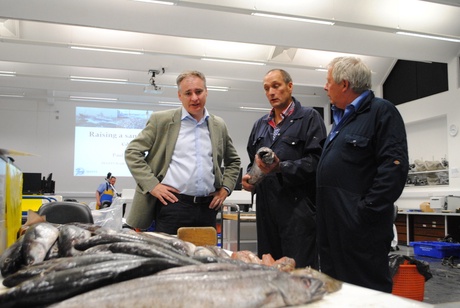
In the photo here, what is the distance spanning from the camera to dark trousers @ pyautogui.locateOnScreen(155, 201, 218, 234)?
93.5 inches

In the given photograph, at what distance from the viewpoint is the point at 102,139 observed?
47.1ft

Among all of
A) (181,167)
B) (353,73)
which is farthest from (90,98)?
(353,73)

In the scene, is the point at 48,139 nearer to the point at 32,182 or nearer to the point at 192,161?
the point at 32,182

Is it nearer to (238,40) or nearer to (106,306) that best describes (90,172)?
(238,40)

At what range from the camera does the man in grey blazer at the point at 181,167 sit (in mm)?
2393

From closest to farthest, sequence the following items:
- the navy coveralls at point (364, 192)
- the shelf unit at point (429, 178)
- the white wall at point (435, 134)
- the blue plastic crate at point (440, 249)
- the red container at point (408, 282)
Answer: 1. the navy coveralls at point (364, 192)
2. the red container at point (408, 282)
3. the blue plastic crate at point (440, 249)
4. the white wall at point (435, 134)
5. the shelf unit at point (429, 178)

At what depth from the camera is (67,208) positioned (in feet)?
8.56

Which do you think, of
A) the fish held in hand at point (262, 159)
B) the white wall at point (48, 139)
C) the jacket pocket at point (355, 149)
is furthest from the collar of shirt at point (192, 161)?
the white wall at point (48, 139)

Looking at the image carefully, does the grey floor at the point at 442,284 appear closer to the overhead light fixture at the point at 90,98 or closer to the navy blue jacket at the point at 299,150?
the navy blue jacket at the point at 299,150

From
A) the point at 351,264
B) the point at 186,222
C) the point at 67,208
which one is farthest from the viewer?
the point at 67,208

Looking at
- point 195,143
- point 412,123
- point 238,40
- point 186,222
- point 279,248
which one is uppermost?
point 238,40

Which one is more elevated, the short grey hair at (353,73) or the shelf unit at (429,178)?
the short grey hair at (353,73)

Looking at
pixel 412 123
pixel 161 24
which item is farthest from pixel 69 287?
pixel 412 123

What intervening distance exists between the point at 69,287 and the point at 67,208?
1898mm
